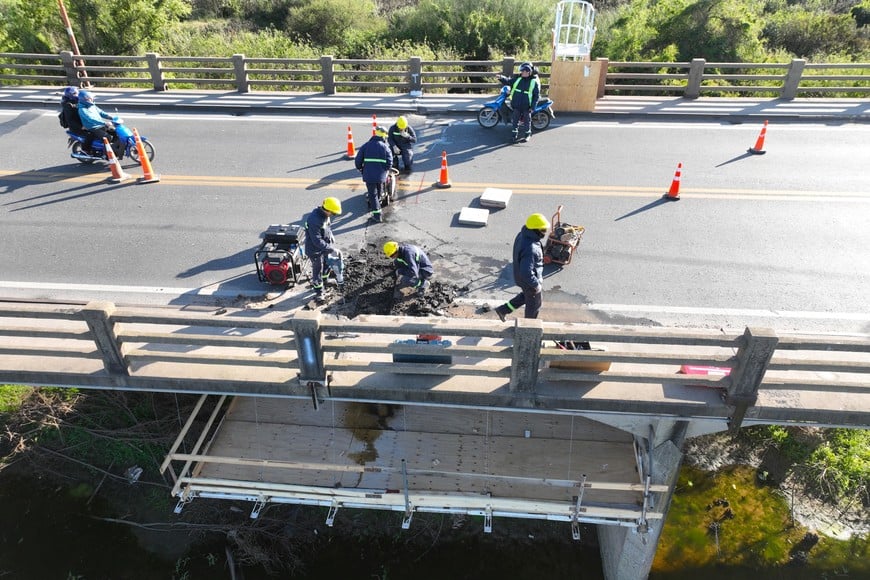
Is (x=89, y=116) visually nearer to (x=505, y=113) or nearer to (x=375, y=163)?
(x=375, y=163)

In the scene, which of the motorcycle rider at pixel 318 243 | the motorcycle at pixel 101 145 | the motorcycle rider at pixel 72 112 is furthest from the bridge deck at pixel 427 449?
the motorcycle rider at pixel 72 112

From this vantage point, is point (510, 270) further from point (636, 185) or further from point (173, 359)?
point (173, 359)

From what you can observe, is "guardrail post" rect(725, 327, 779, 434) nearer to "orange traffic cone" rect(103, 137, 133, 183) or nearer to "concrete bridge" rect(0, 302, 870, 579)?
"concrete bridge" rect(0, 302, 870, 579)

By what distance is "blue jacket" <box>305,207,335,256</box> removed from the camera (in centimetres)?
816

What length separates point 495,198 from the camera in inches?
430

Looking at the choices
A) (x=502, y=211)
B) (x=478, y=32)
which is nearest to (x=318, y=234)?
(x=502, y=211)

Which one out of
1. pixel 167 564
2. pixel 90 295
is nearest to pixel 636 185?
pixel 90 295

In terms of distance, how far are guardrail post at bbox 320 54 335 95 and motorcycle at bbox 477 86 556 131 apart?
474cm

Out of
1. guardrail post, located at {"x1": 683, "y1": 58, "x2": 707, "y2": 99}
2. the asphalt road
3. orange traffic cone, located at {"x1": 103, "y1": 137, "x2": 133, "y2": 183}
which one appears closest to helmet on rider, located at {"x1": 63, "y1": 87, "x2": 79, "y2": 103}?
orange traffic cone, located at {"x1": 103, "y1": 137, "x2": 133, "y2": 183}

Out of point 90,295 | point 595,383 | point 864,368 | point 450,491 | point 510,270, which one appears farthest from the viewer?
point 510,270

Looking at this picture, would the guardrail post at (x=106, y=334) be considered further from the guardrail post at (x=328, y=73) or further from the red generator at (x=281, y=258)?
the guardrail post at (x=328, y=73)

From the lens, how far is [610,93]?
17.0 m

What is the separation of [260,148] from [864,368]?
1235 cm

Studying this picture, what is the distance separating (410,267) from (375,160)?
9.33ft
